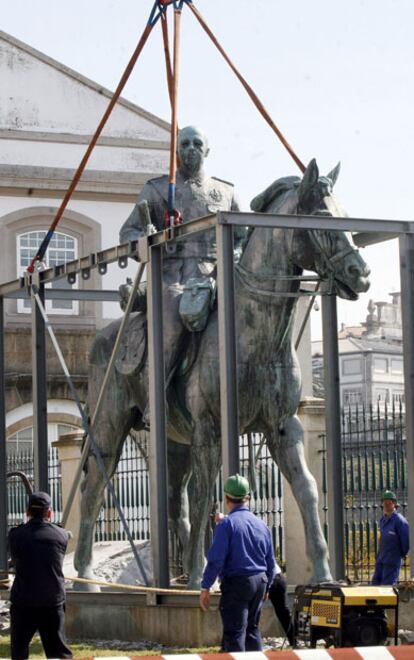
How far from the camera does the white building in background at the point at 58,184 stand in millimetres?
38812

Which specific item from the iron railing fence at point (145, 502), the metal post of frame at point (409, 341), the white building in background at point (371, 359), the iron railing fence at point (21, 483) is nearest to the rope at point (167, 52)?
the metal post of frame at point (409, 341)

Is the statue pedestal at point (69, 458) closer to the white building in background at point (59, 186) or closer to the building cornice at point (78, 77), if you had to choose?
the white building in background at point (59, 186)

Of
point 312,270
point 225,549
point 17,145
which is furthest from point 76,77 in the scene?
point 225,549

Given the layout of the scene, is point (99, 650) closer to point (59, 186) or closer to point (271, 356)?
point (271, 356)

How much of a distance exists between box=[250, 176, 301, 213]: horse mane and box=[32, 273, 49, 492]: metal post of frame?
278cm

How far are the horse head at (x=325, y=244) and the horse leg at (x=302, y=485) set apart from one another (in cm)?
124

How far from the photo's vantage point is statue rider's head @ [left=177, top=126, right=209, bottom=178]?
1625 cm

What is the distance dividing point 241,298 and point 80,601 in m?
3.08

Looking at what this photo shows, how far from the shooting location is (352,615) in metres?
11.6

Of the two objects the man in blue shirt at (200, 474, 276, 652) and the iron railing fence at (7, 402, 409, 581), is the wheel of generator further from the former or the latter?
the iron railing fence at (7, 402, 409, 581)

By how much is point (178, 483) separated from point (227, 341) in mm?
3532

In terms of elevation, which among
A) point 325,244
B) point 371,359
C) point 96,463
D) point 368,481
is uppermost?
point 371,359

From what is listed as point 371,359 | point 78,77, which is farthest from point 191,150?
point 371,359

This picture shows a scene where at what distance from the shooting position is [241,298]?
1506 cm
